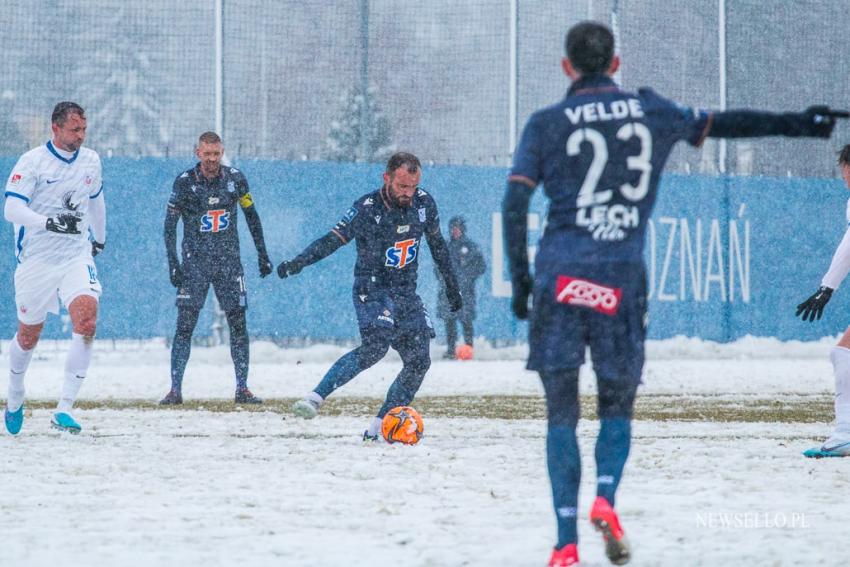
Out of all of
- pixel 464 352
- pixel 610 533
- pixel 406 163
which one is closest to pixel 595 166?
pixel 610 533

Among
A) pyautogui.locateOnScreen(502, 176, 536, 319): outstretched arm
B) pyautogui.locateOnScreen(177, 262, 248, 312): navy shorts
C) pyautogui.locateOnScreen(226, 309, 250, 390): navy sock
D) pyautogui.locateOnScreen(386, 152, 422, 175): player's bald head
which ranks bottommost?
pyautogui.locateOnScreen(226, 309, 250, 390): navy sock

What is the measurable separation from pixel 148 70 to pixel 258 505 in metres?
14.7

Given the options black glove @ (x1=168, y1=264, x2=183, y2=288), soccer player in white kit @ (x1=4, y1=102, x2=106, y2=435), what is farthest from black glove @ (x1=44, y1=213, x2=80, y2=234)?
black glove @ (x1=168, y1=264, x2=183, y2=288)

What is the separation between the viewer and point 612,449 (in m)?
4.96

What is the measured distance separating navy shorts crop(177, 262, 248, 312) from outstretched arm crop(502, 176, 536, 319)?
7616mm

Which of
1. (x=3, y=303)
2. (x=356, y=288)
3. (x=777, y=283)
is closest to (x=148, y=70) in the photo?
(x=3, y=303)

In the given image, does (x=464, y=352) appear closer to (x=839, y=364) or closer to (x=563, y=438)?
(x=839, y=364)

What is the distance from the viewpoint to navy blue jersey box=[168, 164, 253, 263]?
12148 millimetres

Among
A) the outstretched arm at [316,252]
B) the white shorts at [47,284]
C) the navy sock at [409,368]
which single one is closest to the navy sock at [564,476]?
the navy sock at [409,368]

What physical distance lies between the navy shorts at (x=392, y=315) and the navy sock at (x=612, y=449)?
383 cm

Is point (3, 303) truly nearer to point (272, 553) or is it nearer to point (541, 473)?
point (541, 473)

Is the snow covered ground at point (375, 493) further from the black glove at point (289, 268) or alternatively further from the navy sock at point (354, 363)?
the black glove at point (289, 268)

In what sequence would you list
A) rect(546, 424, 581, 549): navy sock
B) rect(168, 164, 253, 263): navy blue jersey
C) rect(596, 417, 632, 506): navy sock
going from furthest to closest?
rect(168, 164, 253, 263): navy blue jersey < rect(596, 417, 632, 506): navy sock < rect(546, 424, 581, 549): navy sock

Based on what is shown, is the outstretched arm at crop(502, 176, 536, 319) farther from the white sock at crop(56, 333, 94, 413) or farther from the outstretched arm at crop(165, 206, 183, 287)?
the outstretched arm at crop(165, 206, 183, 287)
